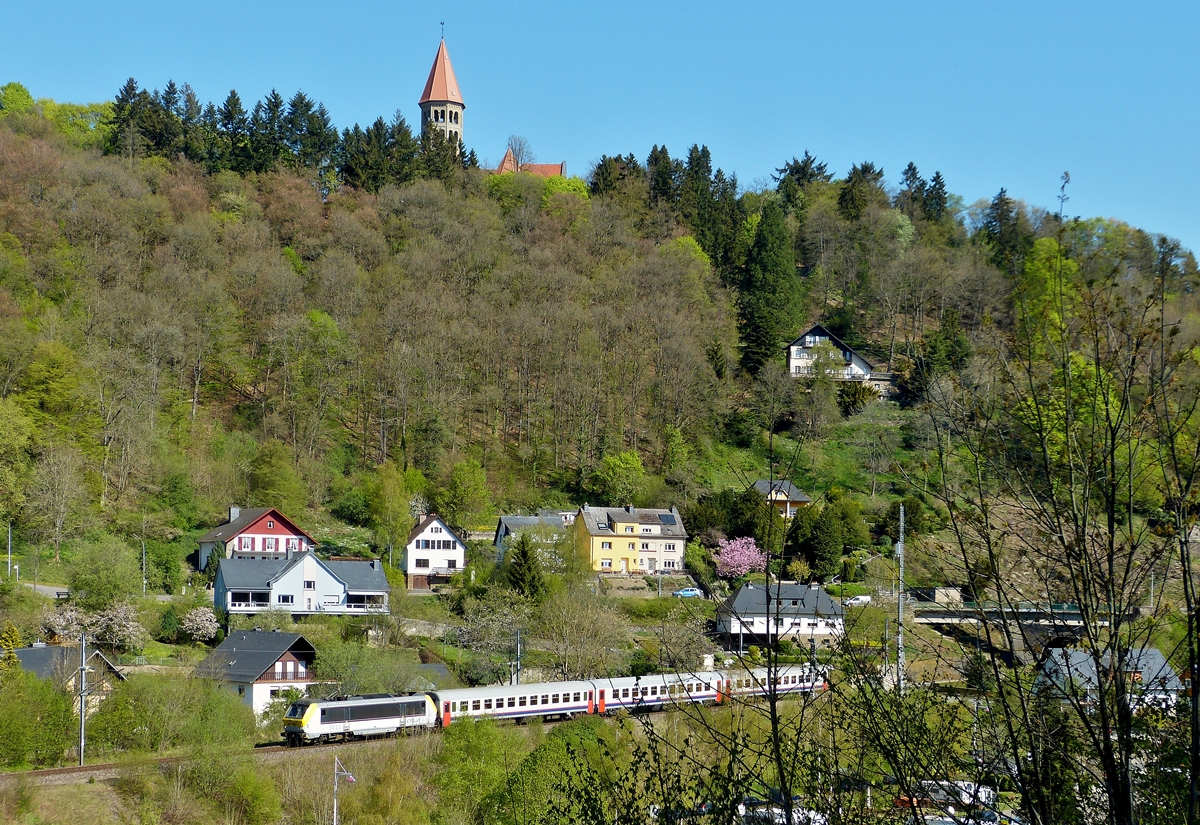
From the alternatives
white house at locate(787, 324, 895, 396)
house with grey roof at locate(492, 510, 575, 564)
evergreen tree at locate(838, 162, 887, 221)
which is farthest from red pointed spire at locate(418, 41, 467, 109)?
house with grey roof at locate(492, 510, 575, 564)

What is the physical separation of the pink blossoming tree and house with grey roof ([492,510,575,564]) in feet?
19.6

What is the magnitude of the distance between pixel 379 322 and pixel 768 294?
22.6 meters

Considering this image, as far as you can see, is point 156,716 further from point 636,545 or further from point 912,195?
point 912,195

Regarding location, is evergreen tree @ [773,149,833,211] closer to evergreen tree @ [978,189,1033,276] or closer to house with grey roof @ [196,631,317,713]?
evergreen tree @ [978,189,1033,276]

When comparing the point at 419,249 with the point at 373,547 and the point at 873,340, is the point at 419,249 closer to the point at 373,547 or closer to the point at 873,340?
the point at 373,547

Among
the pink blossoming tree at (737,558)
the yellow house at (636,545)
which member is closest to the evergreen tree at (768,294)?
the yellow house at (636,545)

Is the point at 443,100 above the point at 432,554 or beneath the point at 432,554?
above

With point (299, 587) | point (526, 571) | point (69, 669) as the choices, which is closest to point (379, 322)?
point (299, 587)

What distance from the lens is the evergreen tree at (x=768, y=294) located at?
5859 centimetres

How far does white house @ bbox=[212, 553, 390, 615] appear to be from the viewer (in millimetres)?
35375

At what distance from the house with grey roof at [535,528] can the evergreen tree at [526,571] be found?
1.39 metres

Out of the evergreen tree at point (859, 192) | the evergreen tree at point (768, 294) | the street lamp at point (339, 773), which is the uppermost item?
the evergreen tree at point (859, 192)

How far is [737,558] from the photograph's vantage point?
42156mm

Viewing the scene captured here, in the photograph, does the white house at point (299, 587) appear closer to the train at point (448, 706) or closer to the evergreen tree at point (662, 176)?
the train at point (448, 706)
